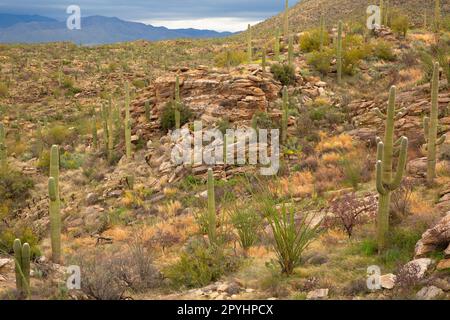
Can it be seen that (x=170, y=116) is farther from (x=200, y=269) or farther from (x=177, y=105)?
(x=200, y=269)

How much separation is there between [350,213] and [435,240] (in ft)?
7.17

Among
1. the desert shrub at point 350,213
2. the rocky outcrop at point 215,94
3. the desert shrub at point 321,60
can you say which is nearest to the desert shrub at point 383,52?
the desert shrub at point 321,60

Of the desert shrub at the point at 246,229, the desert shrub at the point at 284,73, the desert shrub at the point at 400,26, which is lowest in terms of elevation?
the desert shrub at the point at 246,229

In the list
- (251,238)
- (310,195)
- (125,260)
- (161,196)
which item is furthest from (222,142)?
(125,260)

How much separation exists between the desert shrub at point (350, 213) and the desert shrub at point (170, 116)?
9.46m

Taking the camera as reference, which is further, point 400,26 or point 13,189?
point 400,26

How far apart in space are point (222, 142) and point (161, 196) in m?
2.96

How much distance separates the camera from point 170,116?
18328 mm

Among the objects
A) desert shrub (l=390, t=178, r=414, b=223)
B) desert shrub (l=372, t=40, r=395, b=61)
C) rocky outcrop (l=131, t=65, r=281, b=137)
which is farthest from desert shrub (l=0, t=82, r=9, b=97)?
desert shrub (l=390, t=178, r=414, b=223)

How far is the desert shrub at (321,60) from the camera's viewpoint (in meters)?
21.4

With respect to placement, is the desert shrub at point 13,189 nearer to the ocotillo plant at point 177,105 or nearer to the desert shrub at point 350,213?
the ocotillo plant at point 177,105

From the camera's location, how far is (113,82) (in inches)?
1316

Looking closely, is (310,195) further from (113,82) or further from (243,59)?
(113,82)

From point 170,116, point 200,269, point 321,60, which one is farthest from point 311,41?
point 200,269
